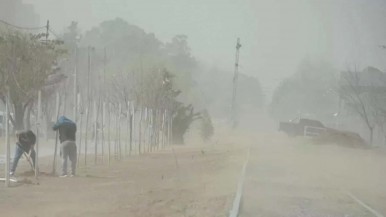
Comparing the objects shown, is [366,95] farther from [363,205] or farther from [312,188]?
[363,205]

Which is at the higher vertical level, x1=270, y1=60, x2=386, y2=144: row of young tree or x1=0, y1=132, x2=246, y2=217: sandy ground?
x1=270, y1=60, x2=386, y2=144: row of young tree

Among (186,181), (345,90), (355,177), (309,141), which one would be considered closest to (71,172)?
(186,181)

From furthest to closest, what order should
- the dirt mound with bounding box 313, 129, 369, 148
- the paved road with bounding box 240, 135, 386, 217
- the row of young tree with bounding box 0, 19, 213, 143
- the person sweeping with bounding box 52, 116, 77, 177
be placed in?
the dirt mound with bounding box 313, 129, 369, 148 < the row of young tree with bounding box 0, 19, 213, 143 < the person sweeping with bounding box 52, 116, 77, 177 < the paved road with bounding box 240, 135, 386, 217

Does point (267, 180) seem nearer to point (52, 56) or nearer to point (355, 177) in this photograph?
point (355, 177)

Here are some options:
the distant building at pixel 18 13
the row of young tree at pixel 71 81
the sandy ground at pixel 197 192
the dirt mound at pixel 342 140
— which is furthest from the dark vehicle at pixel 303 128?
the sandy ground at pixel 197 192

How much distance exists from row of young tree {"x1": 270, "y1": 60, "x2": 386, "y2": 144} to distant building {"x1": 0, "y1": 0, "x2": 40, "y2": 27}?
26.8m

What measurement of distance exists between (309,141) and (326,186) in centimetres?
2932

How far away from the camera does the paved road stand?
45.1 feet

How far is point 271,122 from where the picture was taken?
131 meters

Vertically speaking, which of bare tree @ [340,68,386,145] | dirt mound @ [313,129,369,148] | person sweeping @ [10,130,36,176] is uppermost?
bare tree @ [340,68,386,145]

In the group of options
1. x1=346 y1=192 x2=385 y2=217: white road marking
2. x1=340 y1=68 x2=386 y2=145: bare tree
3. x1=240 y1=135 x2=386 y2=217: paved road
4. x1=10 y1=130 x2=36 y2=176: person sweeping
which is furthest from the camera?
x1=340 y1=68 x2=386 y2=145: bare tree

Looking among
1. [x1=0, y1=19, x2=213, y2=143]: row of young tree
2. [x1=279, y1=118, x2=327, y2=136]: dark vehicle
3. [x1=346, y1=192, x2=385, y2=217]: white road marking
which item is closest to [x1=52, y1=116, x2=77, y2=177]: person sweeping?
[x1=0, y1=19, x2=213, y2=143]: row of young tree

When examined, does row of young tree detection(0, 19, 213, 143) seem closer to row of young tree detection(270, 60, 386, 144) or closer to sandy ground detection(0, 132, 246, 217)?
sandy ground detection(0, 132, 246, 217)

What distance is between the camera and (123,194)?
49.3 ft
